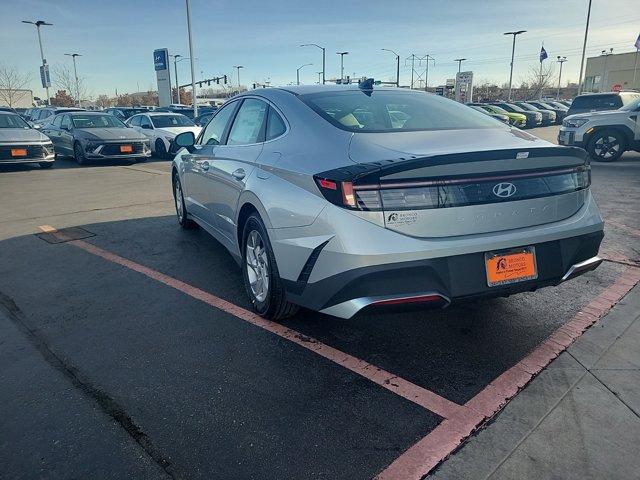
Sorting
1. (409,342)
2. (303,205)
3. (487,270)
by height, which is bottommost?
(409,342)

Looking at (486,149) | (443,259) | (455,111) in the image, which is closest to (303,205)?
(443,259)

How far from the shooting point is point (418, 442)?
88.0 inches

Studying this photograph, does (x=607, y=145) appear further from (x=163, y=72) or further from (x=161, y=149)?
(x=163, y=72)

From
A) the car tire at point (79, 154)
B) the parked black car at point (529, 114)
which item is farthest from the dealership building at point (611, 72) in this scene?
the car tire at point (79, 154)

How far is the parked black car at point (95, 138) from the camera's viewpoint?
13723 millimetres

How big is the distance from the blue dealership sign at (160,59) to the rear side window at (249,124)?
136ft

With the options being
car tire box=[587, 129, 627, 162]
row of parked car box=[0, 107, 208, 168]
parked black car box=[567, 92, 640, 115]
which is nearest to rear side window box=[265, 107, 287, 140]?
row of parked car box=[0, 107, 208, 168]

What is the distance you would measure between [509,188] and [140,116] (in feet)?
54.2

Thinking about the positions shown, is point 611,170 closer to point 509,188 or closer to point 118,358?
point 509,188

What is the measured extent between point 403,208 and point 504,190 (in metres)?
0.61

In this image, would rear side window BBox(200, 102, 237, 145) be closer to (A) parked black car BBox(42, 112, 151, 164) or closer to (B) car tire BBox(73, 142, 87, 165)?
(A) parked black car BBox(42, 112, 151, 164)

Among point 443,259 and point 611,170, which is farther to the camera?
point 611,170

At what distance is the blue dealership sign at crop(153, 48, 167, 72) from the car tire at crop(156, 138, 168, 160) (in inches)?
1144

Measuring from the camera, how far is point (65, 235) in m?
6.13
